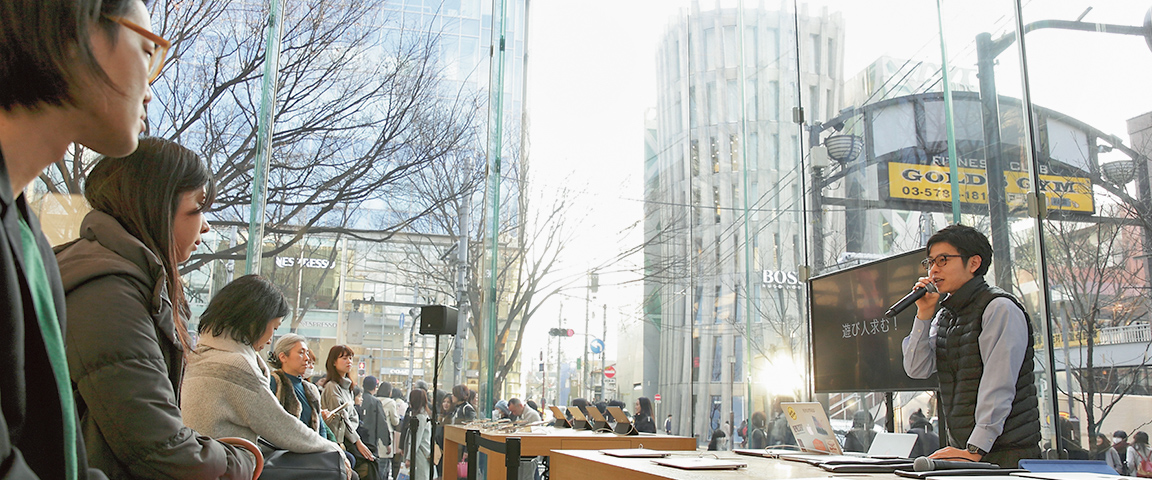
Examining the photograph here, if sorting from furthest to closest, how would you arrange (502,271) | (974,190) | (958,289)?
(502,271), (974,190), (958,289)

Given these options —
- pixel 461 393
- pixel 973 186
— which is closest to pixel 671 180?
pixel 461 393

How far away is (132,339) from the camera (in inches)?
37.4

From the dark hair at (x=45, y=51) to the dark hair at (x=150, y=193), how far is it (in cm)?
63

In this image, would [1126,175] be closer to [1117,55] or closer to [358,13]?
[1117,55]

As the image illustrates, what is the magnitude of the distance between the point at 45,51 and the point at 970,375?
2.18 meters

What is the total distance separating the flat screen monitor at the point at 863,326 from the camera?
122 inches

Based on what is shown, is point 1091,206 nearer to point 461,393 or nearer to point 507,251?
point 461,393

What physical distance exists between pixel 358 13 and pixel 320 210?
1.83 metres

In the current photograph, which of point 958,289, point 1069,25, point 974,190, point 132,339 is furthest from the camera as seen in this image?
point 974,190

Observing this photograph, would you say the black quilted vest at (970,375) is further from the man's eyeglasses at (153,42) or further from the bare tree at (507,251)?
the bare tree at (507,251)

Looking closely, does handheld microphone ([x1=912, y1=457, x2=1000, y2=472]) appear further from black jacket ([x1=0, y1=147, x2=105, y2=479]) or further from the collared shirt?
black jacket ([x1=0, y1=147, x2=105, y2=479])

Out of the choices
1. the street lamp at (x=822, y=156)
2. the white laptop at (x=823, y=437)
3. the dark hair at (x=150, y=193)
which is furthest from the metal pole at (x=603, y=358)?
the dark hair at (x=150, y=193)

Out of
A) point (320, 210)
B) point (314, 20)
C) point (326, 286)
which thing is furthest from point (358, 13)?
point (326, 286)

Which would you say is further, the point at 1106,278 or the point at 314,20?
the point at 314,20
